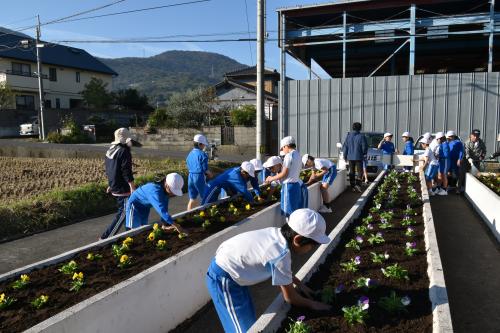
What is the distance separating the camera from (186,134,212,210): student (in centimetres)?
801

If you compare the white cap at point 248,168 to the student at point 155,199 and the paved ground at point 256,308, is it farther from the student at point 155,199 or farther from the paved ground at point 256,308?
the student at point 155,199

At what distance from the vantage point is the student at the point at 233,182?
7.62m

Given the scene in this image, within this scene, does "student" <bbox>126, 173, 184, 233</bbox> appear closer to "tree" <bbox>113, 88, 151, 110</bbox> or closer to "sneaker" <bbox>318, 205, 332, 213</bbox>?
"sneaker" <bbox>318, 205, 332, 213</bbox>

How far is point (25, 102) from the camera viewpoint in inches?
1775

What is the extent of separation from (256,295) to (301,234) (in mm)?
2390

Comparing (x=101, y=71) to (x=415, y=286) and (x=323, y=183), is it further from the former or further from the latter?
(x=415, y=286)

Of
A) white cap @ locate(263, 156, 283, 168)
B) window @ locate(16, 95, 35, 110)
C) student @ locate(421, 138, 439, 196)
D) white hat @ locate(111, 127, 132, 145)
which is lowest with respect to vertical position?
student @ locate(421, 138, 439, 196)

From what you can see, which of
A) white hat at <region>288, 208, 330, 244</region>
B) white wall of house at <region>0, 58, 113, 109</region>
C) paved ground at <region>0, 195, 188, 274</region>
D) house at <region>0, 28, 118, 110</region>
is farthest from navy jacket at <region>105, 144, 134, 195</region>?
white wall of house at <region>0, 58, 113, 109</region>

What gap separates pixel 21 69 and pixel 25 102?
3.59 metres

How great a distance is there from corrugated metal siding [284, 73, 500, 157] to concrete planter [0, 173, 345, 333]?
14574mm

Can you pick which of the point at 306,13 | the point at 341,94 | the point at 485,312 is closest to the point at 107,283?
the point at 485,312

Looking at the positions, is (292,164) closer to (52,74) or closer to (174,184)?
(174,184)

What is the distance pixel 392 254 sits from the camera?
539 centimetres

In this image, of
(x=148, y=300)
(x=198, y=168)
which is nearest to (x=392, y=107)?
(x=198, y=168)
